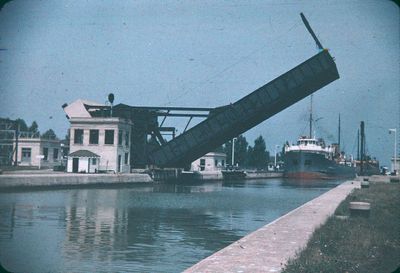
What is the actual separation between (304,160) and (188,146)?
38526 mm

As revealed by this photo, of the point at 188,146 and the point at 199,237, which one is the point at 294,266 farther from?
the point at 188,146

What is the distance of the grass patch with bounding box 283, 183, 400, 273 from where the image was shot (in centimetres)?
714

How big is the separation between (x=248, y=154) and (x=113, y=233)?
9519 cm

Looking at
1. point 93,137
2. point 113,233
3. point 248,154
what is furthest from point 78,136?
point 248,154

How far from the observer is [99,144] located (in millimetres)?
42156

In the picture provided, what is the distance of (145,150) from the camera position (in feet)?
147

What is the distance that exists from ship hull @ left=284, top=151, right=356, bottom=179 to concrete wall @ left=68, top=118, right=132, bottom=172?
1274 inches

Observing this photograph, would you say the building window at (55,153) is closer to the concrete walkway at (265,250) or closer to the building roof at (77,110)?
the building roof at (77,110)

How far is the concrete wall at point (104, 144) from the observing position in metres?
41.5

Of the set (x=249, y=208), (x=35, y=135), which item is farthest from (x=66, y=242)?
(x=35, y=135)

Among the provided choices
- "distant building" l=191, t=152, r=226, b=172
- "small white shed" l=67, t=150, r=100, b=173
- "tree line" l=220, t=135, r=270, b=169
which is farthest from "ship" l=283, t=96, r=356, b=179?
"small white shed" l=67, t=150, r=100, b=173

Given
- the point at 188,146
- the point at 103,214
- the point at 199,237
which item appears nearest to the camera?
the point at 199,237

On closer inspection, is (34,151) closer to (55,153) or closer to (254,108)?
(55,153)

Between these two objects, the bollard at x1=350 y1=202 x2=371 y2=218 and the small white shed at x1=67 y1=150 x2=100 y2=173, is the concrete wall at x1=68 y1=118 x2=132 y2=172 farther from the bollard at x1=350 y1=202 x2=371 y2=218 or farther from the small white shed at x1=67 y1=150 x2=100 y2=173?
the bollard at x1=350 y1=202 x2=371 y2=218
